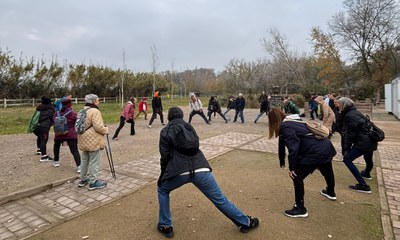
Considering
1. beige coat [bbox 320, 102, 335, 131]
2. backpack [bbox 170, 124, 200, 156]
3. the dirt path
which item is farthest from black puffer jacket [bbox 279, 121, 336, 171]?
beige coat [bbox 320, 102, 335, 131]

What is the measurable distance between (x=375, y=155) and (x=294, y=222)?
15.8ft

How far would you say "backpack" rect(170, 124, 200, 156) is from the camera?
2850 millimetres

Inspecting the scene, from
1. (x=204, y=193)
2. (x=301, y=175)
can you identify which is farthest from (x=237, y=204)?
(x=204, y=193)

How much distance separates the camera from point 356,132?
4469mm

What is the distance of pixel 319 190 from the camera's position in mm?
4492

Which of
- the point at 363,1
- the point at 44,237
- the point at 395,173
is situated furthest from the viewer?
the point at 363,1

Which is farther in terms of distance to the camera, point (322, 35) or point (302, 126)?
point (322, 35)

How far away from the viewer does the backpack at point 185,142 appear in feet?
9.35

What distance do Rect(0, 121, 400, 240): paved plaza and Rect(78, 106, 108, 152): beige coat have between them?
0.79m

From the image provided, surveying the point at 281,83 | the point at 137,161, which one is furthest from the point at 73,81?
the point at 137,161

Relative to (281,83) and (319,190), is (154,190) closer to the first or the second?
(319,190)

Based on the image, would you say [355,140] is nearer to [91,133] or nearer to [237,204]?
[237,204]

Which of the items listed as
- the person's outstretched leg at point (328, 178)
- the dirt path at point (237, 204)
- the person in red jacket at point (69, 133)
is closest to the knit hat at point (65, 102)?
the person in red jacket at point (69, 133)

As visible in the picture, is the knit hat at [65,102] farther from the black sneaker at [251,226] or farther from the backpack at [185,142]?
the black sneaker at [251,226]
